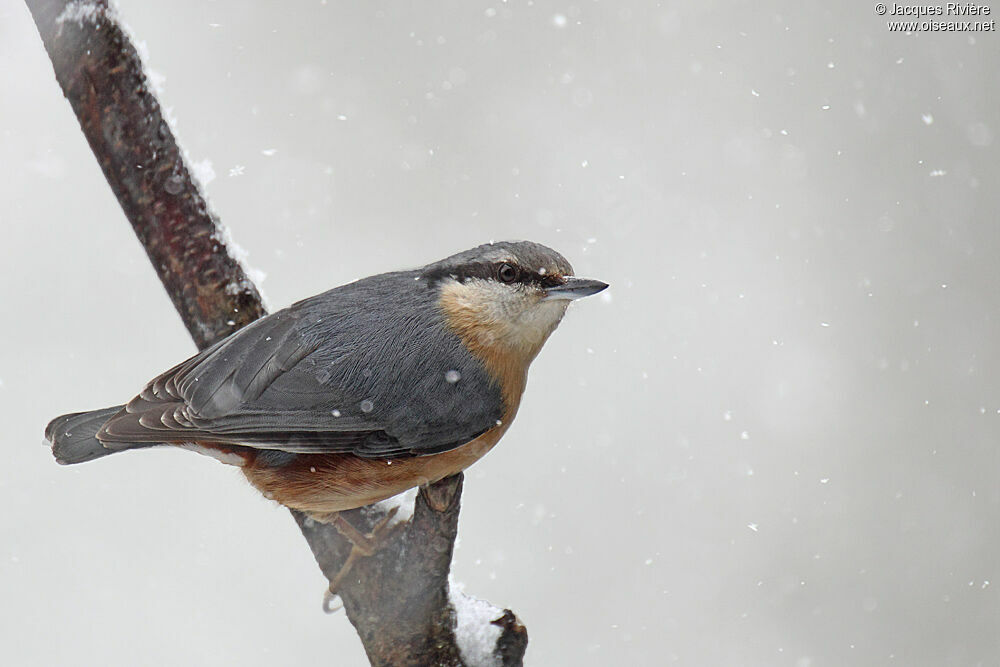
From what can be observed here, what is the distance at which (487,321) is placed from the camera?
9.47 feet

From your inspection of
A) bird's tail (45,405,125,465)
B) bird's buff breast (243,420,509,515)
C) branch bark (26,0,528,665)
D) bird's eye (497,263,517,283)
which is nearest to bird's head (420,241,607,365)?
bird's eye (497,263,517,283)

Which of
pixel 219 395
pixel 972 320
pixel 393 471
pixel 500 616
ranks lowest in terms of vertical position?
→ pixel 500 616

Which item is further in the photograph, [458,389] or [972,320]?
[972,320]

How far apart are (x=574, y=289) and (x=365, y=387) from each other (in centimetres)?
61

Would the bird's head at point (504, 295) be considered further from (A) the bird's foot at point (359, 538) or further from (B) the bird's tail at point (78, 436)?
(B) the bird's tail at point (78, 436)

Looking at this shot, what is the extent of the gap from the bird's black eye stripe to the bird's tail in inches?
46.2

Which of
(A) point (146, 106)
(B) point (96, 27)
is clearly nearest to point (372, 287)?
(A) point (146, 106)

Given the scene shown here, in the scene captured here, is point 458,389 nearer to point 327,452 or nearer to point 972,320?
point 327,452

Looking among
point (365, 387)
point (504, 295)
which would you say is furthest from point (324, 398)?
point (504, 295)

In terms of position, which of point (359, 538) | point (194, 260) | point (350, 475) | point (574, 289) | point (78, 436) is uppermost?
point (194, 260)

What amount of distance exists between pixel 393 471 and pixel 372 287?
0.54 metres

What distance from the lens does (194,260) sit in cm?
311

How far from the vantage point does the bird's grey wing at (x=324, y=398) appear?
109 inches

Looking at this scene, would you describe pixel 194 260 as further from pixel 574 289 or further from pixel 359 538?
pixel 574 289
